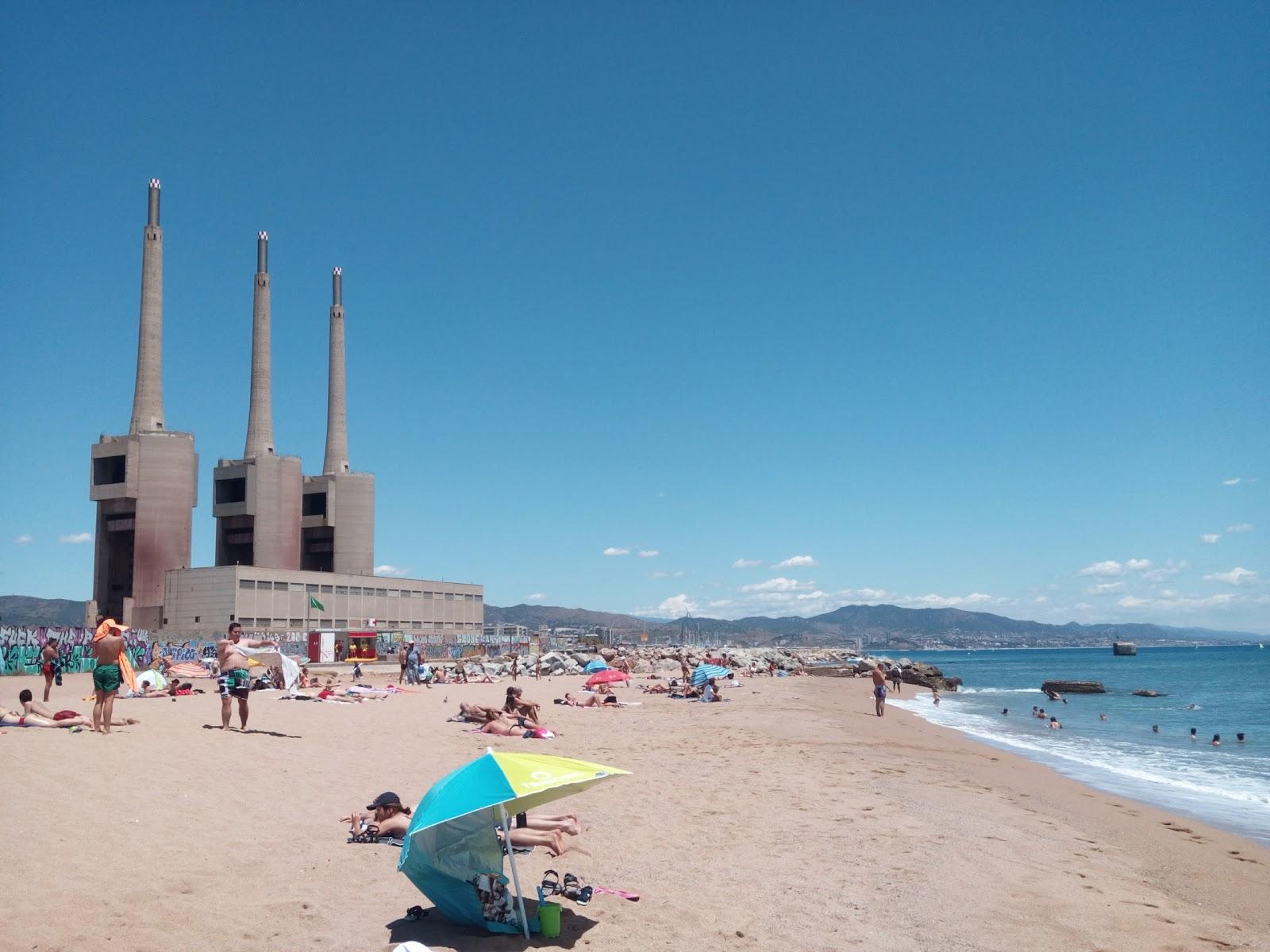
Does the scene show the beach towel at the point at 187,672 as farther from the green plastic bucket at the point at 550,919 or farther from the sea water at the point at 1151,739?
the green plastic bucket at the point at 550,919

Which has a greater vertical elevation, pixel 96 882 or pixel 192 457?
pixel 192 457

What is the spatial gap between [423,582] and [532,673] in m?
38.0

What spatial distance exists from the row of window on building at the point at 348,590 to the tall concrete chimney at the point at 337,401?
46.9 ft

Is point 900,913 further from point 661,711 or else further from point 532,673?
point 532,673

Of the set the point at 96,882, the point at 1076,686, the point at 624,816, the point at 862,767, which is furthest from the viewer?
the point at 1076,686

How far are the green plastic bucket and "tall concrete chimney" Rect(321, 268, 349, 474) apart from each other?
8092 centimetres

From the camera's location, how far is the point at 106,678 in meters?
12.3

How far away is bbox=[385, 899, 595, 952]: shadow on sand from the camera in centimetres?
556

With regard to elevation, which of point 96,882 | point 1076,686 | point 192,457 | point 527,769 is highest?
point 192,457

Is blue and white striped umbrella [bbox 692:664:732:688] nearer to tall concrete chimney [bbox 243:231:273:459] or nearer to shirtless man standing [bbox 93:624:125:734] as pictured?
shirtless man standing [bbox 93:624:125:734]

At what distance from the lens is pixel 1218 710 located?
38188 mm

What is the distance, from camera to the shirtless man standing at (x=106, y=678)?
40.1 ft

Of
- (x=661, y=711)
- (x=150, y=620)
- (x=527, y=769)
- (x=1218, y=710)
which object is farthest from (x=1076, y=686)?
(x=150, y=620)

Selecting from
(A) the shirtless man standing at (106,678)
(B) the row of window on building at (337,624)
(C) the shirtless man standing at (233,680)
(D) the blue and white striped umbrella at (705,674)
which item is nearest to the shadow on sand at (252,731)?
(C) the shirtless man standing at (233,680)
